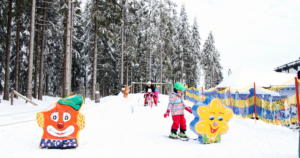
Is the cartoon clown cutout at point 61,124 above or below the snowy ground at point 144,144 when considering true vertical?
above

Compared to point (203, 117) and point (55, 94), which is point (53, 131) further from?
point (55, 94)


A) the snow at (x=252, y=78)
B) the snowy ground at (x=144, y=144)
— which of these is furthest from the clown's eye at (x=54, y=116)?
the snow at (x=252, y=78)

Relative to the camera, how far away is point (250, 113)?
9727mm

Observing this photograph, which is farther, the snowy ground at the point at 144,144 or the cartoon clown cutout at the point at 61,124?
the cartoon clown cutout at the point at 61,124

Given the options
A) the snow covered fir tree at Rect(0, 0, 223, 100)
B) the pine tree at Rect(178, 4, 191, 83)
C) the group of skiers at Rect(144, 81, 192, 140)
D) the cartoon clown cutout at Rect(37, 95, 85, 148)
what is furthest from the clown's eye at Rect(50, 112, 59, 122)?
the pine tree at Rect(178, 4, 191, 83)

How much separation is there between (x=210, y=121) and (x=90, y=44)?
75.6 feet

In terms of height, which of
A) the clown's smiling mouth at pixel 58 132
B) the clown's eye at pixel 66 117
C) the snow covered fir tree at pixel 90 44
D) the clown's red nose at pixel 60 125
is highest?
the snow covered fir tree at pixel 90 44

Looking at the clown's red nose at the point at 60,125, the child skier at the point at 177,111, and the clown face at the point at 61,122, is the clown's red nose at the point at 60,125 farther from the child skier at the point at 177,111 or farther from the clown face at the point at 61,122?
the child skier at the point at 177,111

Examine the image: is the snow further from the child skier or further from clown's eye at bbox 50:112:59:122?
clown's eye at bbox 50:112:59:122

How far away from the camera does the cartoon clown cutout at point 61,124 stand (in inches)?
183

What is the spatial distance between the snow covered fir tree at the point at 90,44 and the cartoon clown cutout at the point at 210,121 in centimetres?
886

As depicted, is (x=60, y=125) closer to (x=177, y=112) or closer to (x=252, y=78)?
(x=177, y=112)

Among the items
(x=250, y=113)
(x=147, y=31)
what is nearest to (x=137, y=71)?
A: (x=147, y=31)

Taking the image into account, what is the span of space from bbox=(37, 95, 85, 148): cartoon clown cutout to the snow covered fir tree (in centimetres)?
771
